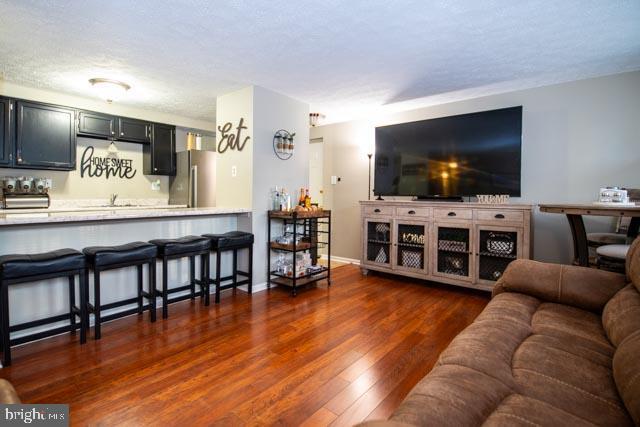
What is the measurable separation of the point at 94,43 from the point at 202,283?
89.4 inches

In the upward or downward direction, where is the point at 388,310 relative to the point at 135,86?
downward

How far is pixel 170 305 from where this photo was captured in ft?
10.4

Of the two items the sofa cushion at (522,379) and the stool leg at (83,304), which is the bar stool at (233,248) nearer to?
the stool leg at (83,304)

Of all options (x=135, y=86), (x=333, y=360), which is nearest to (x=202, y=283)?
(x=333, y=360)

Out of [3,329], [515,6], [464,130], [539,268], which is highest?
[515,6]

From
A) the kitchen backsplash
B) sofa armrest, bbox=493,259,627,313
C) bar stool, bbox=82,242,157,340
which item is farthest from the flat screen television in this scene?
the kitchen backsplash

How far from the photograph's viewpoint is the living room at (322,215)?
1572mm

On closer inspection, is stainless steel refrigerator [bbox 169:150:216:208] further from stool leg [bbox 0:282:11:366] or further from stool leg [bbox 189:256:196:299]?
stool leg [bbox 0:282:11:366]

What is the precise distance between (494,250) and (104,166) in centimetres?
538

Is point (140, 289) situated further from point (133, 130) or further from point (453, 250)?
point (453, 250)

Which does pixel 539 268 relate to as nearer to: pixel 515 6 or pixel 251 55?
pixel 515 6

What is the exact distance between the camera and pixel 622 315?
1.38 metres

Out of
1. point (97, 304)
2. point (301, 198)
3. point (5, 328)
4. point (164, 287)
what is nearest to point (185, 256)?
point (164, 287)

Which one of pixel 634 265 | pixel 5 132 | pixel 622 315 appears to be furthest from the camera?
pixel 5 132
